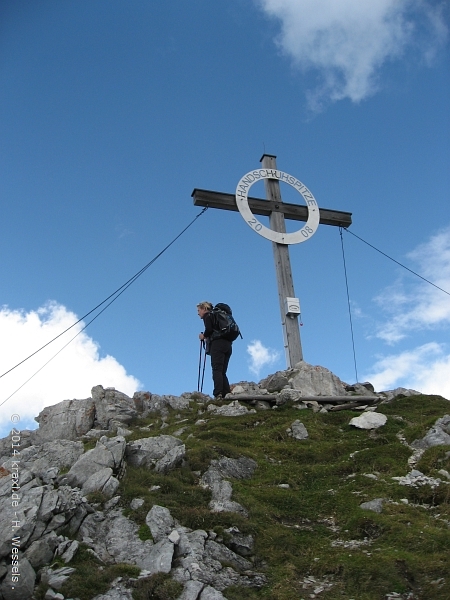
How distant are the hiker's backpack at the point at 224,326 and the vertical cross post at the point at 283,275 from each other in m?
2.35

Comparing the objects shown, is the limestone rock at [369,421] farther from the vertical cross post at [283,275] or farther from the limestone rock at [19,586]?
the limestone rock at [19,586]

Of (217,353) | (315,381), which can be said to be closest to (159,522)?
(217,353)

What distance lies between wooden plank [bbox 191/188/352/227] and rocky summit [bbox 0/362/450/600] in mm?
7566

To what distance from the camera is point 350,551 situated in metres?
7.96

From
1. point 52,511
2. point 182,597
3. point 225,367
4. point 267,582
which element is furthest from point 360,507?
point 225,367

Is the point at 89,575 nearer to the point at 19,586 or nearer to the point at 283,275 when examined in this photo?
the point at 19,586

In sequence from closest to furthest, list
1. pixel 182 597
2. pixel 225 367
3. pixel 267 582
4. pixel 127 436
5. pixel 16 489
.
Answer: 1. pixel 182 597
2. pixel 267 582
3. pixel 16 489
4. pixel 127 436
5. pixel 225 367

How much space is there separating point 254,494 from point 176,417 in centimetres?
520

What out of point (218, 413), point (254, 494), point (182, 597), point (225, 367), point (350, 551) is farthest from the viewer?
point (225, 367)

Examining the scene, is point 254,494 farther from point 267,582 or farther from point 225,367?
point 225,367

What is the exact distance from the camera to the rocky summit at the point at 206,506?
7180mm

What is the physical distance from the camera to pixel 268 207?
792 inches

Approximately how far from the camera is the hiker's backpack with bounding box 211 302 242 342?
16594mm

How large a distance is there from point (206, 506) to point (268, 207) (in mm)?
12683
